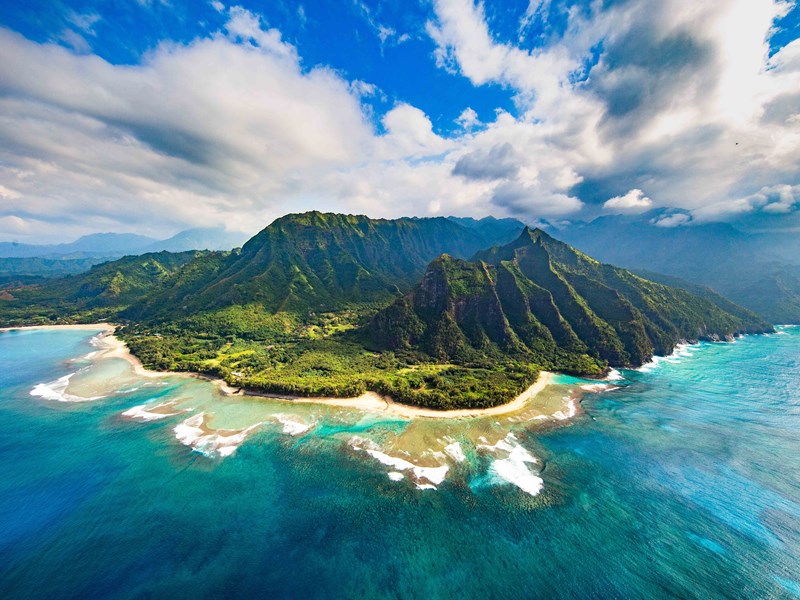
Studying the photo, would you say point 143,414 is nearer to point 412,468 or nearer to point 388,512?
point 388,512

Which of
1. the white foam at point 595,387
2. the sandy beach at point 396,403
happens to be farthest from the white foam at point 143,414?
the white foam at point 595,387

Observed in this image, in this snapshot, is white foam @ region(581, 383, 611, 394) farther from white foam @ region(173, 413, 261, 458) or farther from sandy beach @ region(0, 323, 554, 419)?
white foam @ region(173, 413, 261, 458)

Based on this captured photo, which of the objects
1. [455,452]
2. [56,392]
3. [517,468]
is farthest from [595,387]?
[56,392]

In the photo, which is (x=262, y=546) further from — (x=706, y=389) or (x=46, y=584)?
(x=706, y=389)

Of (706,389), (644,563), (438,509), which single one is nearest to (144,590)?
(438,509)

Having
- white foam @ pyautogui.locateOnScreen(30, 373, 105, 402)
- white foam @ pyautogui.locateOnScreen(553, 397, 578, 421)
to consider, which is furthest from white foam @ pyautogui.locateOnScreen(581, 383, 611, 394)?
white foam @ pyautogui.locateOnScreen(30, 373, 105, 402)

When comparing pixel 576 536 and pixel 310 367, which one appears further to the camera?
pixel 310 367

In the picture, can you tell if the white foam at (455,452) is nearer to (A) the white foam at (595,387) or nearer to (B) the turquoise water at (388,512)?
(B) the turquoise water at (388,512)
